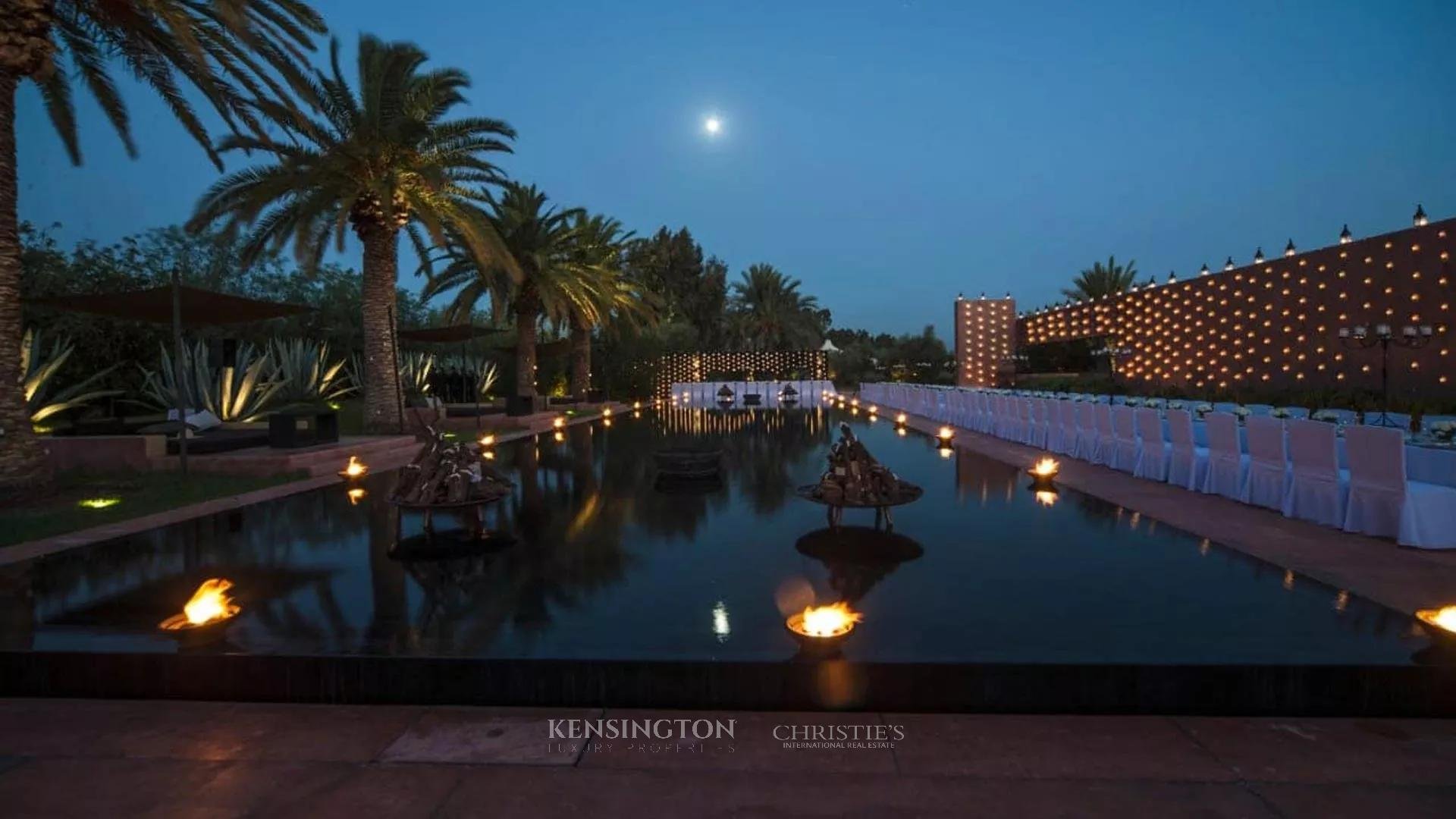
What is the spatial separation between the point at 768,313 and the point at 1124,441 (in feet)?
110

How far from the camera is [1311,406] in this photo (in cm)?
1118

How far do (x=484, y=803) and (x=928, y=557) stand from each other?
11.5 ft

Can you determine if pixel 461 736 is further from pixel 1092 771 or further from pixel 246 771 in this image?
pixel 1092 771

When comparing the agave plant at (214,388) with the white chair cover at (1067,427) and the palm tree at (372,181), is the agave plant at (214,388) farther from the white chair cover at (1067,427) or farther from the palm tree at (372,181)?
the white chair cover at (1067,427)

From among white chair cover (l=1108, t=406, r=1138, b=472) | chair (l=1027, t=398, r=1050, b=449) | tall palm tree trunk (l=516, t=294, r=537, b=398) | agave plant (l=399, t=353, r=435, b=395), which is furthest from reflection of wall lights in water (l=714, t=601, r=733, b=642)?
tall palm tree trunk (l=516, t=294, r=537, b=398)

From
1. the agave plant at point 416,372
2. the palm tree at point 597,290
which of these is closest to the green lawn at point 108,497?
the agave plant at point 416,372

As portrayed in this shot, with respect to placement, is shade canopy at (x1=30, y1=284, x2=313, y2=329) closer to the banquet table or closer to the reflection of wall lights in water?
the reflection of wall lights in water

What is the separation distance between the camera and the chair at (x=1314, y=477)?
5832mm

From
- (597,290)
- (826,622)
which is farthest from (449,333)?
(826,622)

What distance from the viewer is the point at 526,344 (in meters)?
20.1

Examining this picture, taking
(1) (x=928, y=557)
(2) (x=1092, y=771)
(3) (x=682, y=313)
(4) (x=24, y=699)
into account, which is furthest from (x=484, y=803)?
(3) (x=682, y=313)

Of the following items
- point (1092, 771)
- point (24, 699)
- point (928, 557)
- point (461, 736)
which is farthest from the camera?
point (928, 557)

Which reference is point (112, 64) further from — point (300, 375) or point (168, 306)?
point (300, 375)

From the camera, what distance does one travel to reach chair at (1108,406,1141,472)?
8.95m
